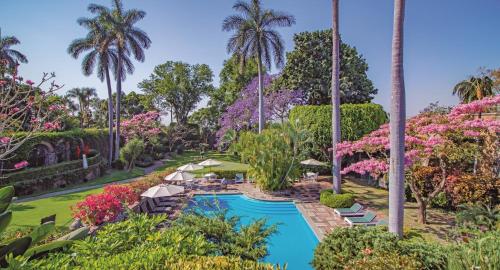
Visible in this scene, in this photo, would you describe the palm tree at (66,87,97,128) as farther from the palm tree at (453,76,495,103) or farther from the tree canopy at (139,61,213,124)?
the palm tree at (453,76,495,103)

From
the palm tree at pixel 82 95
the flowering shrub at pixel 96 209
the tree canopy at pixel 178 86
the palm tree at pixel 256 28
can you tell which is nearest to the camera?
the flowering shrub at pixel 96 209

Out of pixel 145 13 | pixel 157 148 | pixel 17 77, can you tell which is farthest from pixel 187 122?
pixel 17 77

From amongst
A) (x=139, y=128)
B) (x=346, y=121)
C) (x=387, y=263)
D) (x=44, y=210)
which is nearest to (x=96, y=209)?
(x=44, y=210)

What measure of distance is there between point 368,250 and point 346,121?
1712 cm

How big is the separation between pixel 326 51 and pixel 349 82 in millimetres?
4350

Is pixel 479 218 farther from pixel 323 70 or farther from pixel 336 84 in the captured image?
pixel 323 70

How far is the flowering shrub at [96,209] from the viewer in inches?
419

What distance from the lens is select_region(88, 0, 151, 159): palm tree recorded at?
1086 inches

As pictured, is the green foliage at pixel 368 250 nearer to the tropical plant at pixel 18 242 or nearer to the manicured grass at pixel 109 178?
the tropical plant at pixel 18 242

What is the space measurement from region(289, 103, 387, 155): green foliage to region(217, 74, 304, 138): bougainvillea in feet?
26.3

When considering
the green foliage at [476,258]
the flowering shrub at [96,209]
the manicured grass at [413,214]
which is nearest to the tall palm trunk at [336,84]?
the manicured grass at [413,214]

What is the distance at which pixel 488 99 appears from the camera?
10461 mm

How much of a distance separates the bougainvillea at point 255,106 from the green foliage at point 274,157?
12072 millimetres

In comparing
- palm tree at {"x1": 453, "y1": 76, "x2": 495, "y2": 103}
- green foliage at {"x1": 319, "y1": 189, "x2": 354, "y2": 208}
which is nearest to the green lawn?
green foliage at {"x1": 319, "y1": 189, "x2": 354, "y2": 208}
